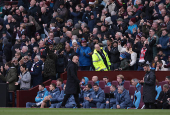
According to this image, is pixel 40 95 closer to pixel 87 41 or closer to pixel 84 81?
pixel 84 81

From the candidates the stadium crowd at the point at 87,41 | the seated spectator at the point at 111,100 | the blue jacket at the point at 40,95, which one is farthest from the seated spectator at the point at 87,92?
the blue jacket at the point at 40,95

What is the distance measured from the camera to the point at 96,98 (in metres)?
14.2

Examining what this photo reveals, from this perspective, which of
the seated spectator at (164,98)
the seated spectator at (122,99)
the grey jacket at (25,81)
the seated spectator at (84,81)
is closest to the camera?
the seated spectator at (164,98)

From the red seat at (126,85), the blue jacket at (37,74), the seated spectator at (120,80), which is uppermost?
the blue jacket at (37,74)

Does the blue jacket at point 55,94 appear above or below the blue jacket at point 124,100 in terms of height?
above

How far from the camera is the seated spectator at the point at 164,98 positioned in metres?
13.4

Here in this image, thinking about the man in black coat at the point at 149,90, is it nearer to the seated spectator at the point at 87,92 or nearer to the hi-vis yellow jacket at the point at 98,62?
the seated spectator at the point at 87,92

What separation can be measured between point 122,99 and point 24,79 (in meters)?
3.66

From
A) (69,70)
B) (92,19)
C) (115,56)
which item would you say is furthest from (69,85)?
(92,19)

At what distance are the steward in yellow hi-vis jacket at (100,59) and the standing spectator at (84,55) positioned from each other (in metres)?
0.43

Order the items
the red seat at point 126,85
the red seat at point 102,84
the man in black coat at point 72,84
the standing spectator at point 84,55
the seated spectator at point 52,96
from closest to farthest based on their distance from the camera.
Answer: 1. the man in black coat at point 72,84
2. the seated spectator at point 52,96
3. the red seat at point 126,85
4. the red seat at point 102,84
5. the standing spectator at point 84,55

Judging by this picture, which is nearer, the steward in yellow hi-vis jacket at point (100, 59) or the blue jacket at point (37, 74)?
the blue jacket at point (37, 74)

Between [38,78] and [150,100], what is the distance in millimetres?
4638

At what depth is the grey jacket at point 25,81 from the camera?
1573 cm
